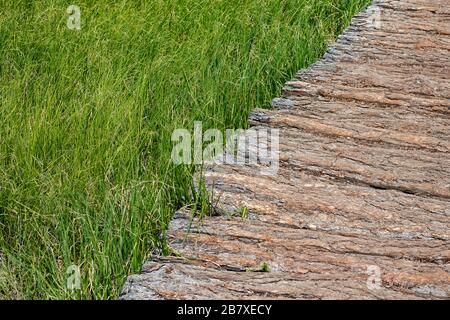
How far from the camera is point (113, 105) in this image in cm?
398

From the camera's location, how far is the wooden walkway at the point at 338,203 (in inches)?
119

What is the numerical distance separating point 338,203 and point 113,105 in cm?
119

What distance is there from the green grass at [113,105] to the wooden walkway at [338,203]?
0.16 m

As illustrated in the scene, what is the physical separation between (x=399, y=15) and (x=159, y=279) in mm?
3535

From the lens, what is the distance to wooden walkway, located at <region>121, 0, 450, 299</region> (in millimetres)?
3035

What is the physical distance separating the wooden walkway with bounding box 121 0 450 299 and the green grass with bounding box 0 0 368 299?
16 cm

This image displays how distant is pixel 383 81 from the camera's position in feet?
15.7

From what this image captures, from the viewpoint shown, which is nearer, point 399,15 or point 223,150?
point 223,150

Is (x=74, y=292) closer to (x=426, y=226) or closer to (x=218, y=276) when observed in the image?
(x=218, y=276)

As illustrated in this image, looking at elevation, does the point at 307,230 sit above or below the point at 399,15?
below

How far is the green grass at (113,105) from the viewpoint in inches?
126

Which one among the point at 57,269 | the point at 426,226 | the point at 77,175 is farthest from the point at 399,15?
A: the point at 57,269

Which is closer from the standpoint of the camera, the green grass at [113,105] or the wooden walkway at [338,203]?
the wooden walkway at [338,203]

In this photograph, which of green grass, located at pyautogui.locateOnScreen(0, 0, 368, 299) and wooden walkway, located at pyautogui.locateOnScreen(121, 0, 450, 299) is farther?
green grass, located at pyautogui.locateOnScreen(0, 0, 368, 299)
